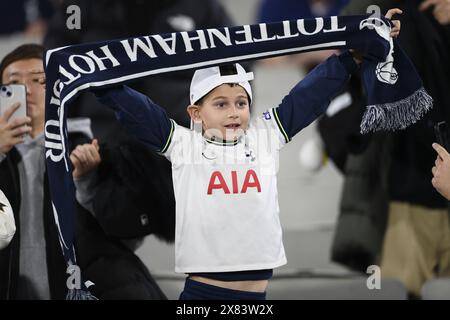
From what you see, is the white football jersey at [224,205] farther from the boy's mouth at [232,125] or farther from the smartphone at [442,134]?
the smartphone at [442,134]

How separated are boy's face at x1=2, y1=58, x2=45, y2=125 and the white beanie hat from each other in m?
0.45

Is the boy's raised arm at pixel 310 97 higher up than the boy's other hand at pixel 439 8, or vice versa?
the boy's other hand at pixel 439 8

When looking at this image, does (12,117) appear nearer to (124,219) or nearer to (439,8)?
(124,219)

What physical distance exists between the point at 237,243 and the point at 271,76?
283cm

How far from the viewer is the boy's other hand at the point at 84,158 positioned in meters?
2.69

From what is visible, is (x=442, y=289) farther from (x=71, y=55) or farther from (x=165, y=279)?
(x=71, y=55)

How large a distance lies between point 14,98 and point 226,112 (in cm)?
59

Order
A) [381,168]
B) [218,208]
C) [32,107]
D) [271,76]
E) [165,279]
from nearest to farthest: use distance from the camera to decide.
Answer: [218,208]
[32,107]
[165,279]
[381,168]
[271,76]

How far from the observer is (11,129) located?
2627 millimetres

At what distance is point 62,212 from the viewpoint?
247 cm

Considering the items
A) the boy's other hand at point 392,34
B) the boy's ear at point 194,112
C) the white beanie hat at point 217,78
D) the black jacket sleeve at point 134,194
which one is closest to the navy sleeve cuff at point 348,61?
the boy's other hand at point 392,34

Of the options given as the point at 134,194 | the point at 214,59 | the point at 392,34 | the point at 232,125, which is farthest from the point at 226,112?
the point at 134,194

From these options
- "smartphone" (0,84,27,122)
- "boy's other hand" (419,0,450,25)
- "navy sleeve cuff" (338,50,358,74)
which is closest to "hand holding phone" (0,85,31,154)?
"smartphone" (0,84,27,122)

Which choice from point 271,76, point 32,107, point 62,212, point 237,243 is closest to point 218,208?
point 237,243
